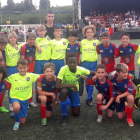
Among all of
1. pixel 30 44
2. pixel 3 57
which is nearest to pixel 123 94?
pixel 30 44

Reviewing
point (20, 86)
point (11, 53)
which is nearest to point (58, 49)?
point (11, 53)

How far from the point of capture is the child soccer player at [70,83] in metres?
3.02

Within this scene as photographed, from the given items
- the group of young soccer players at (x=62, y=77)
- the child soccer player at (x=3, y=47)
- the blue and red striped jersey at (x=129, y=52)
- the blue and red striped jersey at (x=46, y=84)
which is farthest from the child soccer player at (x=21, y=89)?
the blue and red striped jersey at (x=129, y=52)

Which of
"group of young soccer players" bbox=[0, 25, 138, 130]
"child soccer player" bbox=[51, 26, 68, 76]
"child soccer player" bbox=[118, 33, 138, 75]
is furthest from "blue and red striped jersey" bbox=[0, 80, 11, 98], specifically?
"child soccer player" bbox=[118, 33, 138, 75]

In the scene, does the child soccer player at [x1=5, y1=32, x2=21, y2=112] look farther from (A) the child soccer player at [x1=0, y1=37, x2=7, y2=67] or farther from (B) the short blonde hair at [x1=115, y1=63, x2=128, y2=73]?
(B) the short blonde hair at [x1=115, y1=63, x2=128, y2=73]

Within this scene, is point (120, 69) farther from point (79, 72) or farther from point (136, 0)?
point (136, 0)

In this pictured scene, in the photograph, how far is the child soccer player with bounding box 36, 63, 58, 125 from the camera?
293 cm

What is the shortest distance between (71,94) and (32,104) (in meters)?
0.93

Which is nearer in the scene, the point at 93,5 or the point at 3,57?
the point at 3,57

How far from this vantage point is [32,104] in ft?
12.1

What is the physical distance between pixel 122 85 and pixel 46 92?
1273mm

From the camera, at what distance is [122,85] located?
9.59 ft

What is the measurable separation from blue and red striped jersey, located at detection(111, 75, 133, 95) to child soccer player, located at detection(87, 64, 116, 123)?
0.08m

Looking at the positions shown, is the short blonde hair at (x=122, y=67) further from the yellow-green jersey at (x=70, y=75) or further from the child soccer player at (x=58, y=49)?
the child soccer player at (x=58, y=49)
